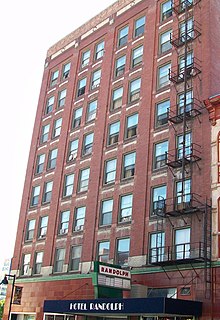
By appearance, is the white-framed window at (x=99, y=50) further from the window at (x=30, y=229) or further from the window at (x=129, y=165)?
the window at (x=30, y=229)

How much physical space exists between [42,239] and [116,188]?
407 inches

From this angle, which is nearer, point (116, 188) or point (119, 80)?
point (116, 188)

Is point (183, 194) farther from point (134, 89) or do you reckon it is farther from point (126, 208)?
point (134, 89)

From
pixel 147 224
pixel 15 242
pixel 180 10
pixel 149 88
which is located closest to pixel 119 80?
pixel 149 88

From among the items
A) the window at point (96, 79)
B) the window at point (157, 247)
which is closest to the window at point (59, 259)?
the window at point (157, 247)

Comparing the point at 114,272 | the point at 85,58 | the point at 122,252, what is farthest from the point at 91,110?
the point at 114,272

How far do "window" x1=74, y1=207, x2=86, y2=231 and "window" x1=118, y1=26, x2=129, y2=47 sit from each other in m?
16.9

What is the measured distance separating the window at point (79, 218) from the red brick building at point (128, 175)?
0.47 ft

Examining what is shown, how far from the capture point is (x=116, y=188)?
37.9m

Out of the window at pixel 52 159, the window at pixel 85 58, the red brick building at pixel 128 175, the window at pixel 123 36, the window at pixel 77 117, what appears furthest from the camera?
the window at pixel 85 58

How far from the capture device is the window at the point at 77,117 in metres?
45.9

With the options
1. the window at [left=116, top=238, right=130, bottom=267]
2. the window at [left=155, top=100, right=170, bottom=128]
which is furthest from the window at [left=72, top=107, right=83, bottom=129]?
the window at [left=116, top=238, right=130, bottom=267]

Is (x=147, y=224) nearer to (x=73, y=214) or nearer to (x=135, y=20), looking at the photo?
(x=73, y=214)

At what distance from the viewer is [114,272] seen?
3070 cm
